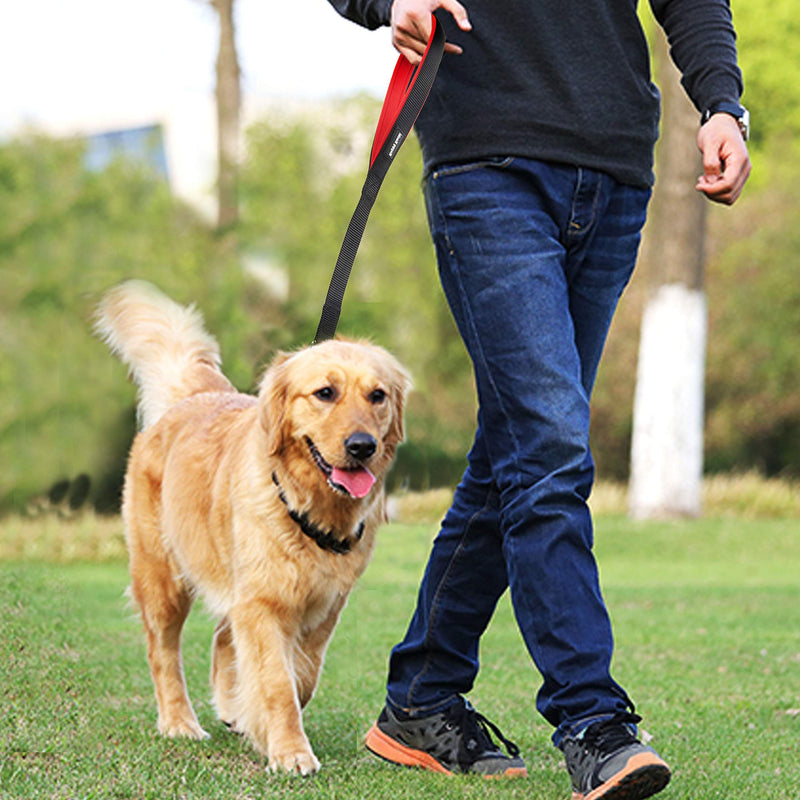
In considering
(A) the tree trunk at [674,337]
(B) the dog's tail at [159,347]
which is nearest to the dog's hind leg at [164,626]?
(B) the dog's tail at [159,347]

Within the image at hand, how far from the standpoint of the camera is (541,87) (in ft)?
9.39

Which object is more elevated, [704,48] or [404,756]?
[704,48]

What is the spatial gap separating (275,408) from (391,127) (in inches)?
39.0

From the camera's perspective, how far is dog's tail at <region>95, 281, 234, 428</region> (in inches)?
183

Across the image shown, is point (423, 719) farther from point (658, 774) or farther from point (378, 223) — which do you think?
point (378, 223)

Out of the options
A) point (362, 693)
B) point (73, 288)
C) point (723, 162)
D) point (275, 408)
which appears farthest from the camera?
point (73, 288)

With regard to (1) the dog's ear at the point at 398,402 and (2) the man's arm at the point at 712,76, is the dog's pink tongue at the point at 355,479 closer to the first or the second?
(1) the dog's ear at the point at 398,402

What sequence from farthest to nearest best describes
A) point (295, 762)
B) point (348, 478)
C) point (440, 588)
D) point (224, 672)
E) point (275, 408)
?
point (224, 672) < point (275, 408) < point (348, 478) < point (295, 762) < point (440, 588)

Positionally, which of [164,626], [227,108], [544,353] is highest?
[227,108]

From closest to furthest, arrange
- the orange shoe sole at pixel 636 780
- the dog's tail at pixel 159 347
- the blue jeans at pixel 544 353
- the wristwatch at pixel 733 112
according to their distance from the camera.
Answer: the orange shoe sole at pixel 636 780 < the blue jeans at pixel 544 353 < the wristwatch at pixel 733 112 < the dog's tail at pixel 159 347

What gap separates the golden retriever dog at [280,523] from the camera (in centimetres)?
349

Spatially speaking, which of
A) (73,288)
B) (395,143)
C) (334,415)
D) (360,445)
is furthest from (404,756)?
(73,288)

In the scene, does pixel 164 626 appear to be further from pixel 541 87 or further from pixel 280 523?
pixel 541 87

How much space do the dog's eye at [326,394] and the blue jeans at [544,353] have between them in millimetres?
663
